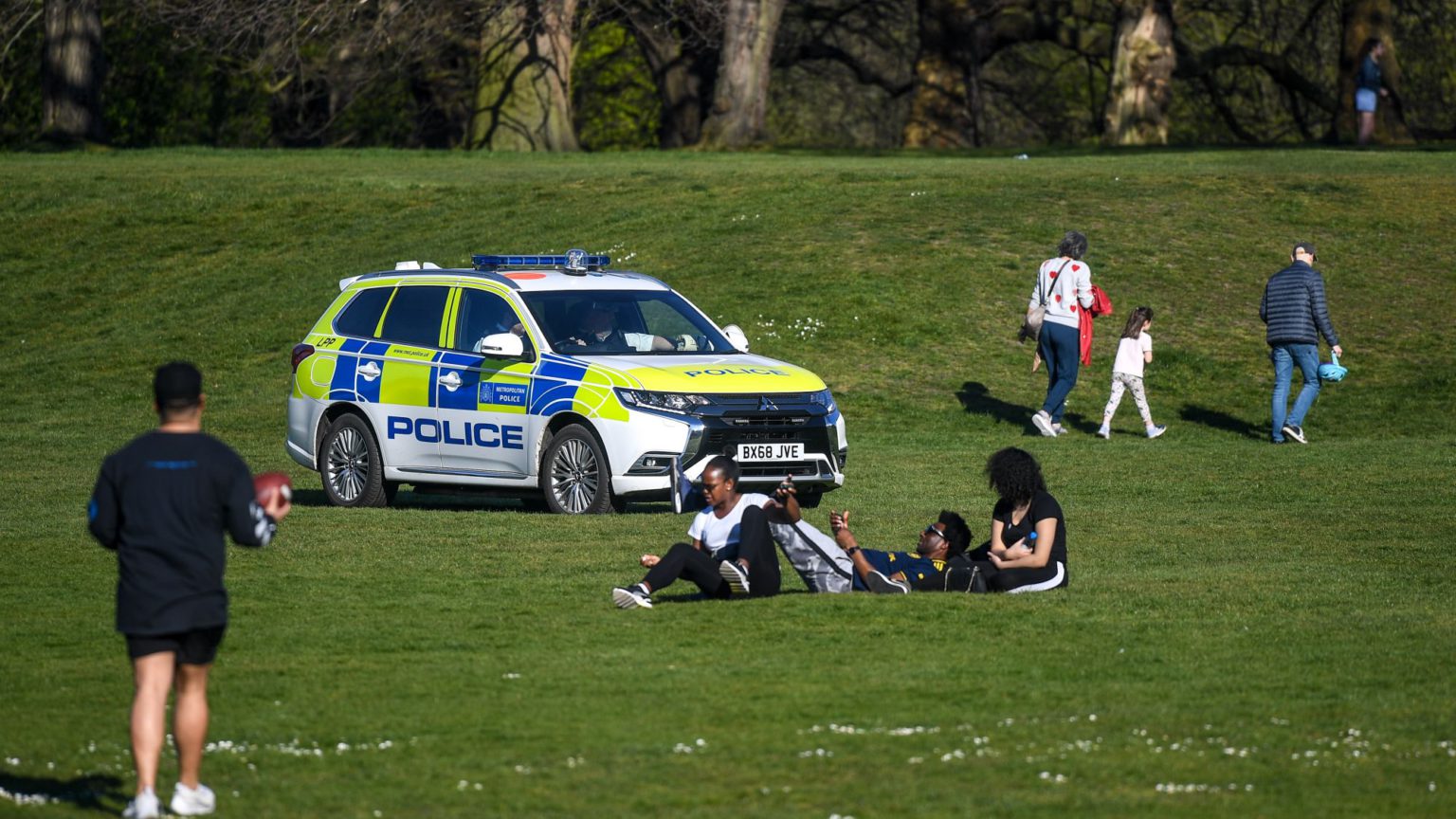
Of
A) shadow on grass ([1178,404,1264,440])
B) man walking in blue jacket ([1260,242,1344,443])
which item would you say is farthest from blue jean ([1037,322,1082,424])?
shadow on grass ([1178,404,1264,440])

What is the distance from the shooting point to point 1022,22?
152 feet

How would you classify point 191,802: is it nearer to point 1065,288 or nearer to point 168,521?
point 168,521

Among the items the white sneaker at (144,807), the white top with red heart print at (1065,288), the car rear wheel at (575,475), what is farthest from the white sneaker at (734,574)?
the white top with red heart print at (1065,288)

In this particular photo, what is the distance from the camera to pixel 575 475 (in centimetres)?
1527

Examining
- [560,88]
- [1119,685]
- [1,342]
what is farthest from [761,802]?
[560,88]

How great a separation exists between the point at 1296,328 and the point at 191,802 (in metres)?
15.5

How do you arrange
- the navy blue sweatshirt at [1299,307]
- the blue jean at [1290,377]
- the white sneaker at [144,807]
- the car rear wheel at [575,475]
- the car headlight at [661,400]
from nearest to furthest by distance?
the white sneaker at [144,807], the car headlight at [661,400], the car rear wheel at [575,475], the navy blue sweatshirt at [1299,307], the blue jean at [1290,377]

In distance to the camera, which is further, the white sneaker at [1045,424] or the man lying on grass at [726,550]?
the white sneaker at [1045,424]

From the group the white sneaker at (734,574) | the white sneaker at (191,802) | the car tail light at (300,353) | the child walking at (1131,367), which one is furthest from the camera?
the child walking at (1131,367)

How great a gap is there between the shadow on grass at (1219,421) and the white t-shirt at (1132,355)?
60.9 inches

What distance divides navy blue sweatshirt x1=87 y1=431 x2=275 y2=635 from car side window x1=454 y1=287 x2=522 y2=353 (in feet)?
Answer: 29.2

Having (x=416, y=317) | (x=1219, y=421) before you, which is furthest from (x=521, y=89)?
(x=416, y=317)

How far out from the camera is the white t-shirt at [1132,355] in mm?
21172

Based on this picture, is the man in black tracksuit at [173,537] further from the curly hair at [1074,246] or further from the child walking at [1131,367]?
the child walking at [1131,367]
